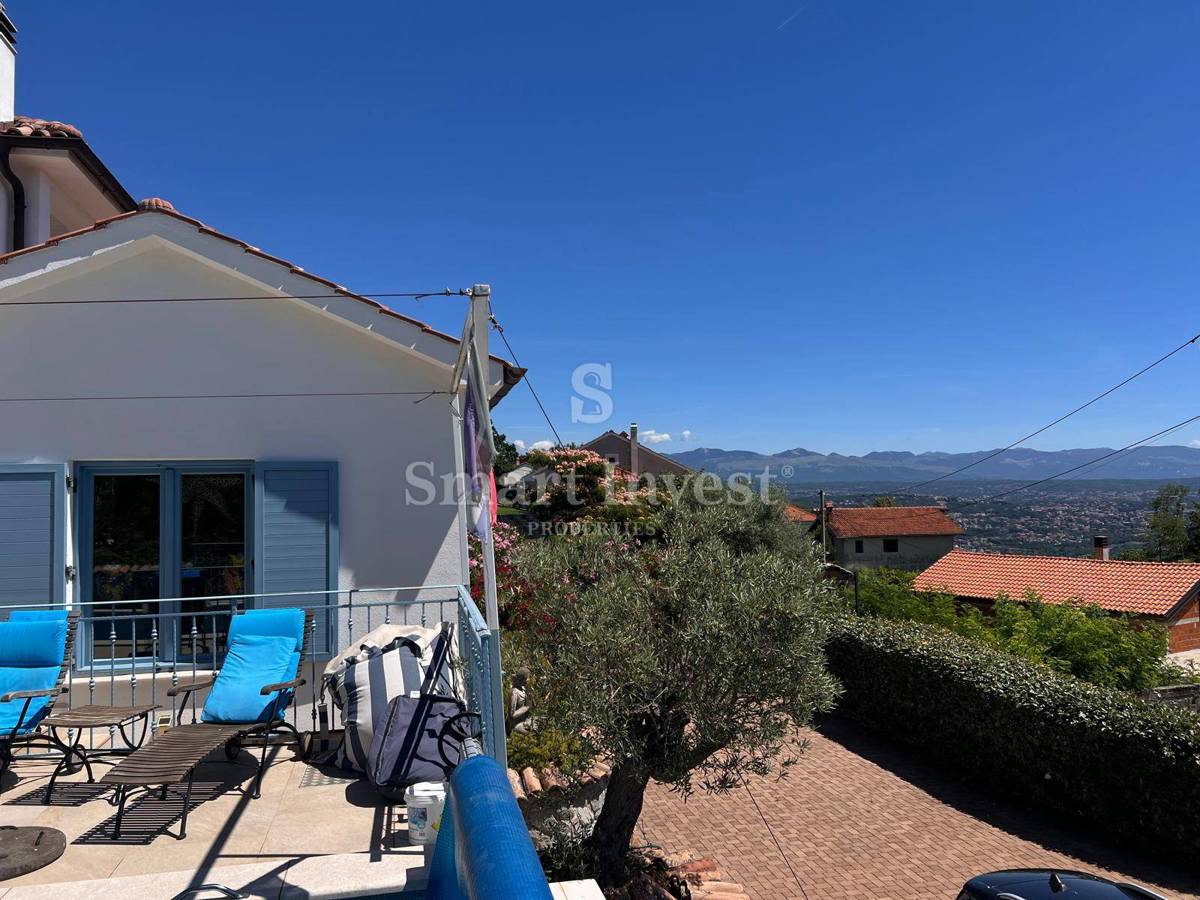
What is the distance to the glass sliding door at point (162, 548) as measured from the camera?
6844 millimetres

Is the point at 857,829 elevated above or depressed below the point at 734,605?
below

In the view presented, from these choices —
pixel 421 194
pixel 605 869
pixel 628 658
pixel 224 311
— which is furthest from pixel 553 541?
pixel 421 194

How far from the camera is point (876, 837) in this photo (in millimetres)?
8156

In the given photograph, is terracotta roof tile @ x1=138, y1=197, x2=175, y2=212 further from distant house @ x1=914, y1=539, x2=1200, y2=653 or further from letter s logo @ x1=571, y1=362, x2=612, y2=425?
distant house @ x1=914, y1=539, x2=1200, y2=653

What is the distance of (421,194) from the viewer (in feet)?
44.7

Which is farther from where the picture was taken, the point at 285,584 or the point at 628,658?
the point at 285,584

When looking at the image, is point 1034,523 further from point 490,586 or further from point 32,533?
point 32,533

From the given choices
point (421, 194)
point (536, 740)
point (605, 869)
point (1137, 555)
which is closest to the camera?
point (605, 869)

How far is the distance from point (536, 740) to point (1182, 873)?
262 inches

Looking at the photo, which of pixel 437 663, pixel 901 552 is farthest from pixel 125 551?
pixel 901 552

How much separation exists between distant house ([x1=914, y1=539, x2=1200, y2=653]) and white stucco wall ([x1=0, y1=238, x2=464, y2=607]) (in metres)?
19.7

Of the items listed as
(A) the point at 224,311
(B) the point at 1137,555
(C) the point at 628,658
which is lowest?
(B) the point at 1137,555

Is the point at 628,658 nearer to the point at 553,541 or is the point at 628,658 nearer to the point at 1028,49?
the point at 553,541

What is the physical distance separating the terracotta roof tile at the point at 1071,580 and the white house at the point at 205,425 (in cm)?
1928
